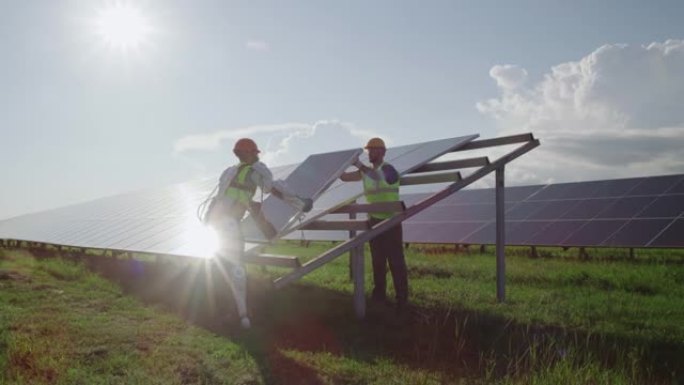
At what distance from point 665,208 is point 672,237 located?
2.30m

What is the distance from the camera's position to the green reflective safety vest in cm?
818

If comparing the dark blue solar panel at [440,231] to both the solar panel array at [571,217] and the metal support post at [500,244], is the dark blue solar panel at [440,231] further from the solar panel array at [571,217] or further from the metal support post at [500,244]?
the metal support post at [500,244]

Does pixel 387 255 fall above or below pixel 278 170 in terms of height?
below

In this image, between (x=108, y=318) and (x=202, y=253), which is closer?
(x=108, y=318)

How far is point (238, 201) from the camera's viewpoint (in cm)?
723

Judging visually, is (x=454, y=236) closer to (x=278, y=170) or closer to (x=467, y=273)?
(x=467, y=273)

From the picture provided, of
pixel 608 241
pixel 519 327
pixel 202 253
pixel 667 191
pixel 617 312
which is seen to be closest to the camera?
pixel 519 327

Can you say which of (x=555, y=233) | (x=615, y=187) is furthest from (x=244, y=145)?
(x=615, y=187)

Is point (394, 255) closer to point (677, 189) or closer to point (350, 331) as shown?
point (350, 331)

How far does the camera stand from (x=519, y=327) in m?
7.00

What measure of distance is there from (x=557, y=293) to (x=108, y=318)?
7332mm

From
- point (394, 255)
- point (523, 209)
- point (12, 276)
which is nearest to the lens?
point (394, 255)

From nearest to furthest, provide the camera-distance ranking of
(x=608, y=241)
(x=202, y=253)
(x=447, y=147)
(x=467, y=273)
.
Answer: (x=202, y=253), (x=447, y=147), (x=467, y=273), (x=608, y=241)

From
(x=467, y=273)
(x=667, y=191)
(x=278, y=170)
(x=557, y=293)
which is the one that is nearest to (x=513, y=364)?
(x=557, y=293)
